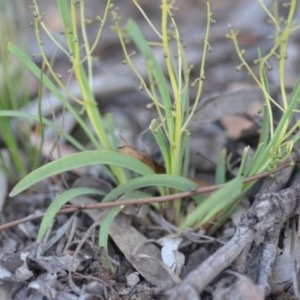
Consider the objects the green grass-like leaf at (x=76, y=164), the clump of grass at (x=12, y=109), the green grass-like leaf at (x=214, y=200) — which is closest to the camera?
the green grass-like leaf at (x=214, y=200)

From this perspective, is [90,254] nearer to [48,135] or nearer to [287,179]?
[287,179]

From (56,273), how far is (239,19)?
1.62 metres

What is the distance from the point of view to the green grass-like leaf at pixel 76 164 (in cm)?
124

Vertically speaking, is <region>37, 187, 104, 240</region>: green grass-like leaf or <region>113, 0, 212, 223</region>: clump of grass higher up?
<region>113, 0, 212, 223</region>: clump of grass

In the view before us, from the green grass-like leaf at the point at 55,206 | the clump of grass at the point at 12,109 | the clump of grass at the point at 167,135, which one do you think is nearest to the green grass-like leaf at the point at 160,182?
the clump of grass at the point at 167,135

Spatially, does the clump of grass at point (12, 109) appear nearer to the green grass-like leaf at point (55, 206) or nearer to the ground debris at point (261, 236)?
the green grass-like leaf at point (55, 206)

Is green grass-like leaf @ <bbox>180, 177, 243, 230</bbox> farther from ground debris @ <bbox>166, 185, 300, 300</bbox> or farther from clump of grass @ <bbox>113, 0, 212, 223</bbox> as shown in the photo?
clump of grass @ <bbox>113, 0, 212, 223</bbox>

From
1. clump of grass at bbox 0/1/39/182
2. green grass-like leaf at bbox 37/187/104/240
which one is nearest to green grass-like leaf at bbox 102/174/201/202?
green grass-like leaf at bbox 37/187/104/240

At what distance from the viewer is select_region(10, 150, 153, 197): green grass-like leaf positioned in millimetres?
1238

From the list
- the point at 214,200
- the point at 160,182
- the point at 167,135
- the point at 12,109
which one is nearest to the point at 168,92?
the point at 167,135

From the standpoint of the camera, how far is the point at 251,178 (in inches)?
52.5

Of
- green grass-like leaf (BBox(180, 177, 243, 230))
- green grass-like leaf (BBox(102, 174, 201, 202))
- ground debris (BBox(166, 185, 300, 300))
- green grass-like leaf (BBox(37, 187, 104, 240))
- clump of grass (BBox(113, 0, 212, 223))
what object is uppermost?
clump of grass (BBox(113, 0, 212, 223))

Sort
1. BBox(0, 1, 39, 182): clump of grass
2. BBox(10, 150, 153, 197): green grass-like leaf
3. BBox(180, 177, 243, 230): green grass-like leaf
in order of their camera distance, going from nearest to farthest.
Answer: BBox(180, 177, 243, 230): green grass-like leaf
BBox(10, 150, 153, 197): green grass-like leaf
BBox(0, 1, 39, 182): clump of grass

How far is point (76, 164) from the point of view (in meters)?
1.27
